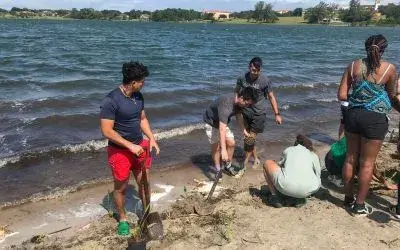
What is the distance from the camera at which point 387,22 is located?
139 metres

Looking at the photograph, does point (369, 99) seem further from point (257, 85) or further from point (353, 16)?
point (353, 16)

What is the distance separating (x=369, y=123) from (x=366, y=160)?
48 cm

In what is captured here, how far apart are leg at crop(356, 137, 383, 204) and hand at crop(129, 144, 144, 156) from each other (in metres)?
2.49

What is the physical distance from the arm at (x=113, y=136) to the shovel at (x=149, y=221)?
46 centimetres

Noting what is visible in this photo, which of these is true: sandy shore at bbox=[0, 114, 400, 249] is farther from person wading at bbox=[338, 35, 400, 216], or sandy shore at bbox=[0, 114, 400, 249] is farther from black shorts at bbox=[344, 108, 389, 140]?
black shorts at bbox=[344, 108, 389, 140]

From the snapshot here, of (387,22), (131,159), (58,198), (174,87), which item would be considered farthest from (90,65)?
(387,22)

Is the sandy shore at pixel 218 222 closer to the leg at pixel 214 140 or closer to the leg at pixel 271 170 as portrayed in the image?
the leg at pixel 271 170

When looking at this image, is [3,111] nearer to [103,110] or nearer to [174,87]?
[174,87]

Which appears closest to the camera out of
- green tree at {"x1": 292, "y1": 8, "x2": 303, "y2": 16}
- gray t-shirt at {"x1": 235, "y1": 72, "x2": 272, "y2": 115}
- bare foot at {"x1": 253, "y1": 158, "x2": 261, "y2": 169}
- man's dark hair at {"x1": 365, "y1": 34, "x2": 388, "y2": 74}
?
man's dark hair at {"x1": 365, "y1": 34, "x2": 388, "y2": 74}

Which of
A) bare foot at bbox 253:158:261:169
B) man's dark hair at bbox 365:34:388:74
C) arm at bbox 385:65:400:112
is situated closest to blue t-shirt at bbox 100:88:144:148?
man's dark hair at bbox 365:34:388:74

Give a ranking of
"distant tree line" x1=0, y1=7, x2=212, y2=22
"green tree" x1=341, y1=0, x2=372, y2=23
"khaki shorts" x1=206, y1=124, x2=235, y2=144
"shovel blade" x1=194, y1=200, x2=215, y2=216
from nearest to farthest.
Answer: "shovel blade" x1=194, y1=200, x2=215, y2=216 → "khaki shorts" x1=206, y1=124, x2=235, y2=144 → "distant tree line" x1=0, y1=7, x2=212, y2=22 → "green tree" x1=341, y1=0, x2=372, y2=23

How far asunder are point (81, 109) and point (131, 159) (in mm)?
7873

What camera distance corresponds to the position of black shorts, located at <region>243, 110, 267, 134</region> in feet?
23.9

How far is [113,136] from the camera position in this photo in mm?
4711
